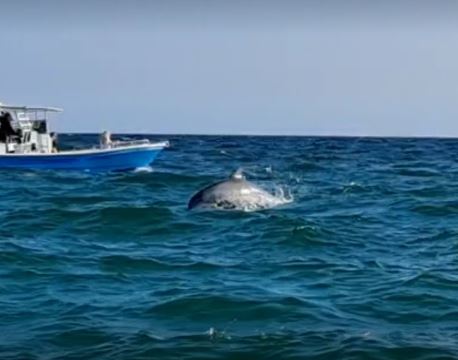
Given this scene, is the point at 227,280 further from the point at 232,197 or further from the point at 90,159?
the point at 90,159

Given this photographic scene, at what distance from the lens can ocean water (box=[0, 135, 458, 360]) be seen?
36.4ft

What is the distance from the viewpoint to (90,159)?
44.3m

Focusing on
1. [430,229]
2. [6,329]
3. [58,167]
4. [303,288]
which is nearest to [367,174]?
[58,167]

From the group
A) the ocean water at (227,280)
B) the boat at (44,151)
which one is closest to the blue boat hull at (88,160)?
the boat at (44,151)

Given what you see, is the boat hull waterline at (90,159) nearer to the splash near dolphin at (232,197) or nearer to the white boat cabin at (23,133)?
the white boat cabin at (23,133)

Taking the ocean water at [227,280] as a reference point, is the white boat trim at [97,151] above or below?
above

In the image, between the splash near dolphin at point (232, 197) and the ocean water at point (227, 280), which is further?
the splash near dolphin at point (232, 197)

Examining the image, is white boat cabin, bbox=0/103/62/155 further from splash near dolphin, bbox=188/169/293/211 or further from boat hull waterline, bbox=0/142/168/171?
splash near dolphin, bbox=188/169/293/211

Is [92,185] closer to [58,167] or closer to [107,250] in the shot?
[58,167]

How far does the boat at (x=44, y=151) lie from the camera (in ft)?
141

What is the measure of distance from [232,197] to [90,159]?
810 inches

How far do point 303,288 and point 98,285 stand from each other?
3.06 m

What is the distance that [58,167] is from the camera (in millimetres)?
43906

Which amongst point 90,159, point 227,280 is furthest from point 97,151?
point 227,280
